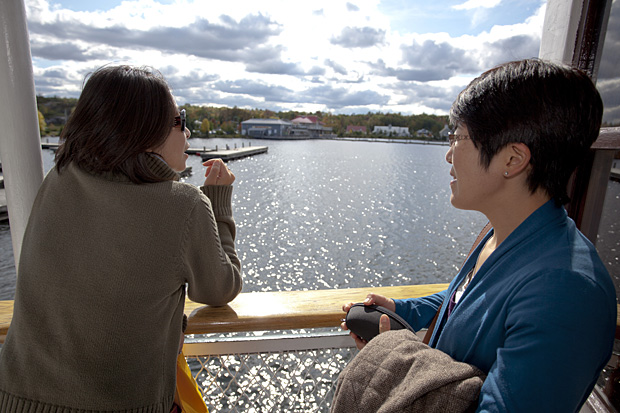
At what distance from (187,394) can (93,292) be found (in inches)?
15.8

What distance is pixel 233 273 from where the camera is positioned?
3.40 feet

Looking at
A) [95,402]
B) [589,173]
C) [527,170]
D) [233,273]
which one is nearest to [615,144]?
[589,173]

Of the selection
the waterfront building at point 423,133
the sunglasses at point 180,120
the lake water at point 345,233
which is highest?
the sunglasses at point 180,120

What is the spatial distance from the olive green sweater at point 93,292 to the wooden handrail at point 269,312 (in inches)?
11.5

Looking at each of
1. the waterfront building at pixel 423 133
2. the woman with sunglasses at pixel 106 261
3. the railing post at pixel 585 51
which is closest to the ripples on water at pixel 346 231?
the railing post at pixel 585 51

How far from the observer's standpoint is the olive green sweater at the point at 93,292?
0.81 meters

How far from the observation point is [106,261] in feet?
2.66

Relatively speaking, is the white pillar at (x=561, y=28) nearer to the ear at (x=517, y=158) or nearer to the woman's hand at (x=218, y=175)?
the ear at (x=517, y=158)

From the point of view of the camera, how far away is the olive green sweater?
0.81 metres

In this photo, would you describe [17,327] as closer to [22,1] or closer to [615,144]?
[22,1]

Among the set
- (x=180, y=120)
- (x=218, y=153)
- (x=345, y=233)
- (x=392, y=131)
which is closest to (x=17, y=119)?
(x=180, y=120)

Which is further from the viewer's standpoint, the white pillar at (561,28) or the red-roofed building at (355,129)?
the red-roofed building at (355,129)

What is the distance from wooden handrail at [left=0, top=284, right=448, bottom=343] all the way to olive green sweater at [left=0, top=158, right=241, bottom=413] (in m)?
0.29

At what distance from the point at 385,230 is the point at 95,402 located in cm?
1594
